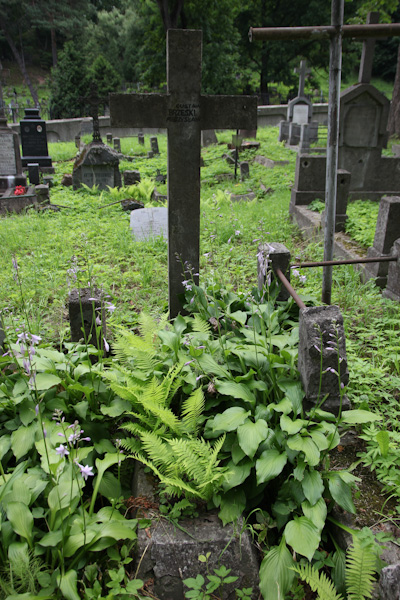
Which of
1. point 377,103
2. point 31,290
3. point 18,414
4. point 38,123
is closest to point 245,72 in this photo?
point 38,123

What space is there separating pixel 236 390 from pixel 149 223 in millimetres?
5098

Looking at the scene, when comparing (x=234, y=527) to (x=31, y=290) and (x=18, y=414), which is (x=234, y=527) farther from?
(x=31, y=290)

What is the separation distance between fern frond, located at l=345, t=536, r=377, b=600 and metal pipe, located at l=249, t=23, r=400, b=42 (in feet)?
9.83

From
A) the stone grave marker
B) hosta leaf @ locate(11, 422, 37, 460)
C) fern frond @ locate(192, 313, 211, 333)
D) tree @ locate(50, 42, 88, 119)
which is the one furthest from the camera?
tree @ locate(50, 42, 88, 119)

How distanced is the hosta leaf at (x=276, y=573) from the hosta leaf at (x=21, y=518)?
39.1 inches

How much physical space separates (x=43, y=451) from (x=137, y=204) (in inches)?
293

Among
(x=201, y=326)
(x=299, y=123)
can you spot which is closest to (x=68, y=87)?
(x=299, y=123)

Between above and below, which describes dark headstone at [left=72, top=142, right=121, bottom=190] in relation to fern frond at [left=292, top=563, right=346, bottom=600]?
above

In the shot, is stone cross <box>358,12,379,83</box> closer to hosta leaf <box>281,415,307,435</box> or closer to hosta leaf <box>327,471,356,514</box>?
hosta leaf <box>281,415,307,435</box>

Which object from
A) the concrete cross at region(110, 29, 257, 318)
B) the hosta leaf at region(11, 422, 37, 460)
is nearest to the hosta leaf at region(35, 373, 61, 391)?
the hosta leaf at region(11, 422, 37, 460)

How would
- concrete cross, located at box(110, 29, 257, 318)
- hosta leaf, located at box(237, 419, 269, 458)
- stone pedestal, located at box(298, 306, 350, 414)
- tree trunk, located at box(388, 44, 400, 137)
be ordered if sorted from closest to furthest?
hosta leaf, located at box(237, 419, 269, 458) < stone pedestal, located at box(298, 306, 350, 414) < concrete cross, located at box(110, 29, 257, 318) < tree trunk, located at box(388, 44, 400, 137)

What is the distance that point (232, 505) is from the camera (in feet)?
7.04

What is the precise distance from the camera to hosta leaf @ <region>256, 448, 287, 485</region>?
209 centimetres

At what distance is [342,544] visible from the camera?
2088mm
